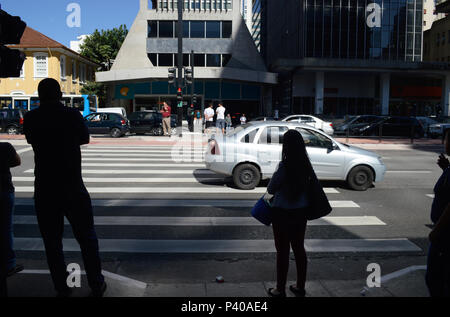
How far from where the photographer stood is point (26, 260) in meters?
5.29

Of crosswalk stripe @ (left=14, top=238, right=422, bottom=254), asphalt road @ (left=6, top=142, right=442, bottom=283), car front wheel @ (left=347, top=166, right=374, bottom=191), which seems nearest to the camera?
asphalt road @ (left=6, top=142, right=442, bottom=283)

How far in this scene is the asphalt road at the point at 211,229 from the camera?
5.31m

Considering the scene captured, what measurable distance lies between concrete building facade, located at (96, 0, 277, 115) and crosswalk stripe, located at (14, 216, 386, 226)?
1557 inches

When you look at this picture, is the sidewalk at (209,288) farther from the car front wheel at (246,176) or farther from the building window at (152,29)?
the building window at (152,29)

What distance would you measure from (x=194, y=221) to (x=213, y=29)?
141 ft

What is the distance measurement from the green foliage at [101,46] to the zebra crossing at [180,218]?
48702mm

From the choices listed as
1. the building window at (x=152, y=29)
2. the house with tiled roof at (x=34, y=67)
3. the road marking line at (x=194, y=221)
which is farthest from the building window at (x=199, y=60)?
the road marking line at (x=194, y=221)

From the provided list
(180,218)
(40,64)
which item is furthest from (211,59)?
(180,218)

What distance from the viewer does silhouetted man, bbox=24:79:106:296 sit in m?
3.90

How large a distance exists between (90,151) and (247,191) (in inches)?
368

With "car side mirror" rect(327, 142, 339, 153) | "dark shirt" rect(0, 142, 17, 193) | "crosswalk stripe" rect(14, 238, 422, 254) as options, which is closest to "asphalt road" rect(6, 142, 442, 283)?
"crosswalk stripe" rect(14, 238, 422, 254)

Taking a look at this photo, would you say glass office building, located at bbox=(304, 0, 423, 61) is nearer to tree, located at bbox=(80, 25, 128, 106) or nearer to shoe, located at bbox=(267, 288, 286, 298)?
tree, located at bbox=(80, 25, 128, 106)

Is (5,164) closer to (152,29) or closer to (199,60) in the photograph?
(199,60)
